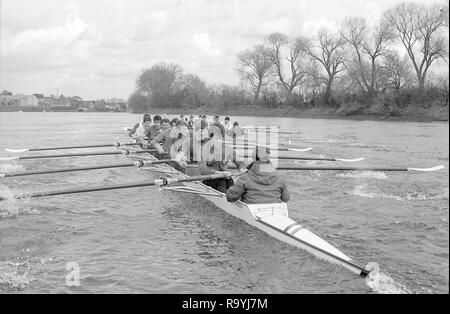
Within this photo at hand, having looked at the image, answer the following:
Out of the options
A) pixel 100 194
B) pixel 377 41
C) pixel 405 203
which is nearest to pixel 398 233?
pixel 405 203

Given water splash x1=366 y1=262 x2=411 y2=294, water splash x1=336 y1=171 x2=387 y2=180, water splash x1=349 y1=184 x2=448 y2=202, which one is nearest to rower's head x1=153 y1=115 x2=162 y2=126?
water splash x1=336 y1=171 x2=387 y2=180

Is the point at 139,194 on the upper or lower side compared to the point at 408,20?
lower

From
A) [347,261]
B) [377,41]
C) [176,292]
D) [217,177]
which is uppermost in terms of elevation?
[377,41]

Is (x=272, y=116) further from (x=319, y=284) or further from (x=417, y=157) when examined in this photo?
(x=319, y=284)

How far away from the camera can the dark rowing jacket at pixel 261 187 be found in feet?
23.5

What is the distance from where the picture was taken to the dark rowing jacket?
23.5 feet

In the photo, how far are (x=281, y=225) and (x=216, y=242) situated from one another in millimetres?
1360

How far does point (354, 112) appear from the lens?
4819 centimetres

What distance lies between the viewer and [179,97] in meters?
84.6

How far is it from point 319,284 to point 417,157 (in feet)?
43.9

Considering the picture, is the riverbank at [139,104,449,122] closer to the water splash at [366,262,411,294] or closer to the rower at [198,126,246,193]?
the rower at [198,126,246,193]

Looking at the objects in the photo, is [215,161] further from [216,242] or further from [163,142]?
[163,142]

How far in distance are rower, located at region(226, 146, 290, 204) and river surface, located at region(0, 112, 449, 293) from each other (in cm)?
63

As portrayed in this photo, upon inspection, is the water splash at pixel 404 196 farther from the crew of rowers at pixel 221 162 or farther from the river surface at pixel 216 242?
the crew of rowers at pixel 221 162
